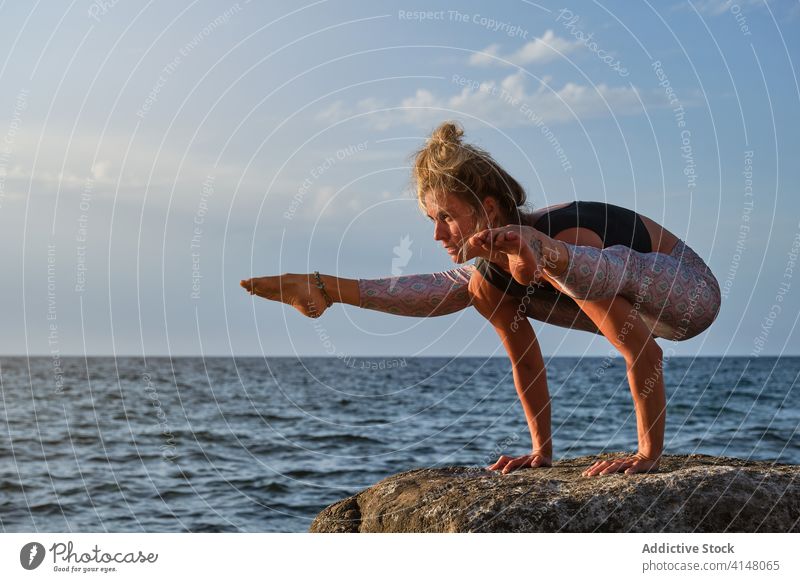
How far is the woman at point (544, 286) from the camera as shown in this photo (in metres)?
4.66

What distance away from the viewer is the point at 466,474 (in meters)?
5.00

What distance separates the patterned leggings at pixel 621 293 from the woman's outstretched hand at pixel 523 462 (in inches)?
31.7

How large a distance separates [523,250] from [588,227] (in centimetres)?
98

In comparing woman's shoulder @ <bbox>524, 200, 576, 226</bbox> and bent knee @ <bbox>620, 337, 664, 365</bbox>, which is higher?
woman's shoulder @ <bbox>524, 200, 576, 226</bbox>

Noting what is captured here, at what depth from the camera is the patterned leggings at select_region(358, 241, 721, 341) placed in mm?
4621

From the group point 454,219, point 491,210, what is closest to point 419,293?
point 454,219

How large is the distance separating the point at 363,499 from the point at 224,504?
756cm

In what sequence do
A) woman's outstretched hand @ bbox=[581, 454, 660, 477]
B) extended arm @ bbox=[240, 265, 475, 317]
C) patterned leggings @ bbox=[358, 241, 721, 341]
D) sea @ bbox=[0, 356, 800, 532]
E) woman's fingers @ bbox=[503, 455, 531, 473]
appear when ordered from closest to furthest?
patterned leggings @ bbox=[358, 241, 721, 341] → woman's outstretched hand @ bbox=[581, 454, 660, 477] → extended arm @ bbox=[240, 265, 475, 317] → woman's fingers @ bbox=[503, 455, 531, 473] → sea @ bbox=[0, 356, 800, 532]

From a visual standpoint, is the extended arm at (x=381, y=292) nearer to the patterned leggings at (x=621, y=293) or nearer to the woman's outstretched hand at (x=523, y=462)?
the patterned leggings at (x=621, y=293)

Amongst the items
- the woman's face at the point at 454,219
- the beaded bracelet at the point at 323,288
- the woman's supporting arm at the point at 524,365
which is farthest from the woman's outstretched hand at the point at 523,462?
the beaded bracelet at the point at 323,288

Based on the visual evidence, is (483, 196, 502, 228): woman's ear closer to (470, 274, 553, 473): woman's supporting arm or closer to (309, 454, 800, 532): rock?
(470, 274, 553, 473): woman's supporting arm

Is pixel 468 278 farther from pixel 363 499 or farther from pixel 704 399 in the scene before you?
pixel 704 399

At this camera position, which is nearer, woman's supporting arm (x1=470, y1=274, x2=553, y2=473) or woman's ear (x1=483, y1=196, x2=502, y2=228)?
woman's ear (x1=483, y1=196, x2=502, y2=228)

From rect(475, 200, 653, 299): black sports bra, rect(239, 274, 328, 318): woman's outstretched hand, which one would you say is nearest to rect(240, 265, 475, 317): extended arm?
rect(239, 274, 328, 318): woman's outstretched hand
